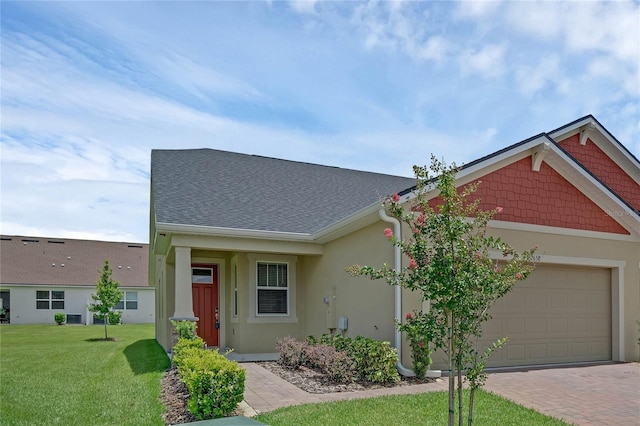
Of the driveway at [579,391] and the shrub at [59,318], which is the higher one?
the driveway at [579,391]

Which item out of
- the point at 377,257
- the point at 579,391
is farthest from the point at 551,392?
the point at 377,257

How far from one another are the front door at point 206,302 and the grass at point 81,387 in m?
1.46

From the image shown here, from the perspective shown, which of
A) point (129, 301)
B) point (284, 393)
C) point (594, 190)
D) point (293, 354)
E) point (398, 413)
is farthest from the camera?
point (129, 301)

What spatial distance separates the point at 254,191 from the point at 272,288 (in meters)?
2.99

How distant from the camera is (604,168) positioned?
15.9m

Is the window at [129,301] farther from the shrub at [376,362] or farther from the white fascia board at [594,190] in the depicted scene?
the white fascia board at [594,190]

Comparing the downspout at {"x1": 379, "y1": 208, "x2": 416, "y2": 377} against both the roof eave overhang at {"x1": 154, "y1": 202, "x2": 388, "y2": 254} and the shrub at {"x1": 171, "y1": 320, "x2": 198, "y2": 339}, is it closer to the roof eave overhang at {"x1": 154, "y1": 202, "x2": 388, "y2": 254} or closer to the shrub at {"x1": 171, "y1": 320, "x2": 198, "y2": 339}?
the roof eave overhang at {"x1": 154, "y1": 202, "x2": 388, "y2": 254}

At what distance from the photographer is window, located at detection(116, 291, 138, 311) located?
36.7m

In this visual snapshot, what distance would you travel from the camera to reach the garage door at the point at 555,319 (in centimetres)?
1112

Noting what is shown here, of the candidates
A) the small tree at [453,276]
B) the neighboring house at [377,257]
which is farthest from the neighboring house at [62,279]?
the small tree at [453,276]

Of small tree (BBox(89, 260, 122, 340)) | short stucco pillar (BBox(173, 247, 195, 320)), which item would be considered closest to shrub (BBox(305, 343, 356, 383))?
short stucco pillar (BBox(173, 247, 195, 320))

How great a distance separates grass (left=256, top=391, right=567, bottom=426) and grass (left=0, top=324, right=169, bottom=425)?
1.85 meters

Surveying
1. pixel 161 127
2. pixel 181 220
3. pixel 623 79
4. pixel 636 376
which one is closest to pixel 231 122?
pixel 161 127

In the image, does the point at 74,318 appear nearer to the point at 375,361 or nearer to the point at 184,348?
the point at 184,348
